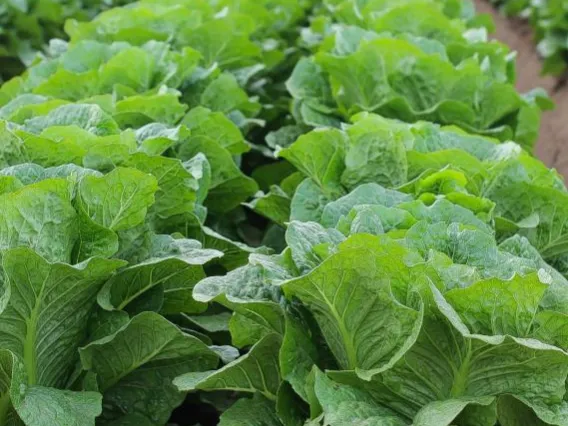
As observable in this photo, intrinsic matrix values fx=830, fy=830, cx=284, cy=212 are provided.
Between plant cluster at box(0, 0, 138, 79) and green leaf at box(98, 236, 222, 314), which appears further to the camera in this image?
plant cluster at box(0, 0, 138, 79)

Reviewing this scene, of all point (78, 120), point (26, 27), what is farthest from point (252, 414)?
point (26, 27)

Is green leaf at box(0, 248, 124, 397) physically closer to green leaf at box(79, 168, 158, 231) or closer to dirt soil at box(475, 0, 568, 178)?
green leaf at box(79, 168, 158, 231)

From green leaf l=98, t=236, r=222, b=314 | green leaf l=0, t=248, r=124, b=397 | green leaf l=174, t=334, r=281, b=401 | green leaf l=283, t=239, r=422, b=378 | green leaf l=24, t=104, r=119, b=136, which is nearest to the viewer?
green leaf l=283, t=239, r=422, b=378

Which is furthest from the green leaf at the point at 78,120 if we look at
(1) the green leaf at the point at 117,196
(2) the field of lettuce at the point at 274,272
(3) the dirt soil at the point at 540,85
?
(3) the dirt soil at the point at 540,85

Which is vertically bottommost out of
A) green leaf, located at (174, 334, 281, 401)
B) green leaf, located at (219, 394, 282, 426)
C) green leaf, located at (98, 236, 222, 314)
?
green leaf, located at (219, 394, 282, 426)

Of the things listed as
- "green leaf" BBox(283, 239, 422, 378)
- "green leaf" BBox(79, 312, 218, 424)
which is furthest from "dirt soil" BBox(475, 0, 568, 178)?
"green leaf" BBox(283, 239, 422, 378)

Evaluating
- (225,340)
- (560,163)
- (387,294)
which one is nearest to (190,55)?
(225,340)

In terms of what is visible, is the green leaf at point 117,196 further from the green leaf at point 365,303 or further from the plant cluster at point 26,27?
the plant cluster at point 26,27
